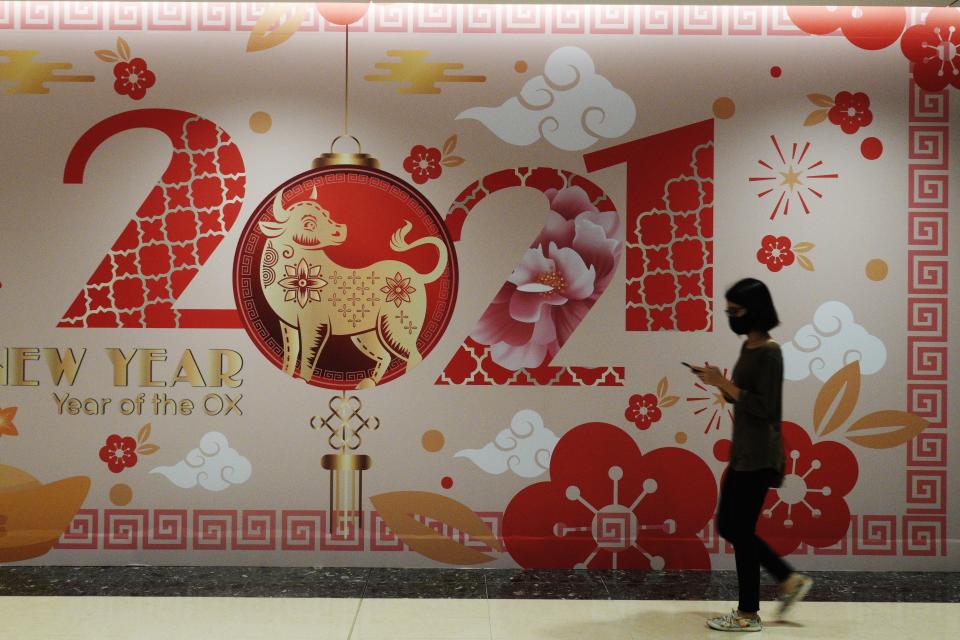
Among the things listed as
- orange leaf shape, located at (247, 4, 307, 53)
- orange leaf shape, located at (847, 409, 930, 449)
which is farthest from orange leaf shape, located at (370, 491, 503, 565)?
orange leaf shape, located at (247, 4, 307, 53)

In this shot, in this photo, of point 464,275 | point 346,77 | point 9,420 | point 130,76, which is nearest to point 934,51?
point 464,275

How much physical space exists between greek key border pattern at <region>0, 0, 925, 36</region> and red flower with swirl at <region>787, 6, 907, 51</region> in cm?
6

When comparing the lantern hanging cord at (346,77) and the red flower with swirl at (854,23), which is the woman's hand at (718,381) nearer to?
the red flower with swirl at (854,23)

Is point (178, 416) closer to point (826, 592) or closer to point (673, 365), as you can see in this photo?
point (673, 365)

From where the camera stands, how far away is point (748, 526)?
3340 millimetres

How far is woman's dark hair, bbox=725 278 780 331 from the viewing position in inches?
130

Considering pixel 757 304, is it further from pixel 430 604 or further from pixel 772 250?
pixel 430 604

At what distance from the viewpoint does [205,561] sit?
13.8ft

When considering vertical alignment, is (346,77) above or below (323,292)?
above

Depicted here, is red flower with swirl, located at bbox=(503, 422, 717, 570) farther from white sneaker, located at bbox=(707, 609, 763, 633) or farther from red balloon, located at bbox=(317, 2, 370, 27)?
red balloon, located at bbox=(317, 2, 370, 27)

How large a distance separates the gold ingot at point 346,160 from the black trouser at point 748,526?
7.36ft

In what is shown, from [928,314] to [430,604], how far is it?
2839 millimetres

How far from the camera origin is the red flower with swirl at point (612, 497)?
4.22 meters

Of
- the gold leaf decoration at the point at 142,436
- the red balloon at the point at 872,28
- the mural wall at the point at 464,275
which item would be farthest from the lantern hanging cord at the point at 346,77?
the red balloon at the point at 872,28
